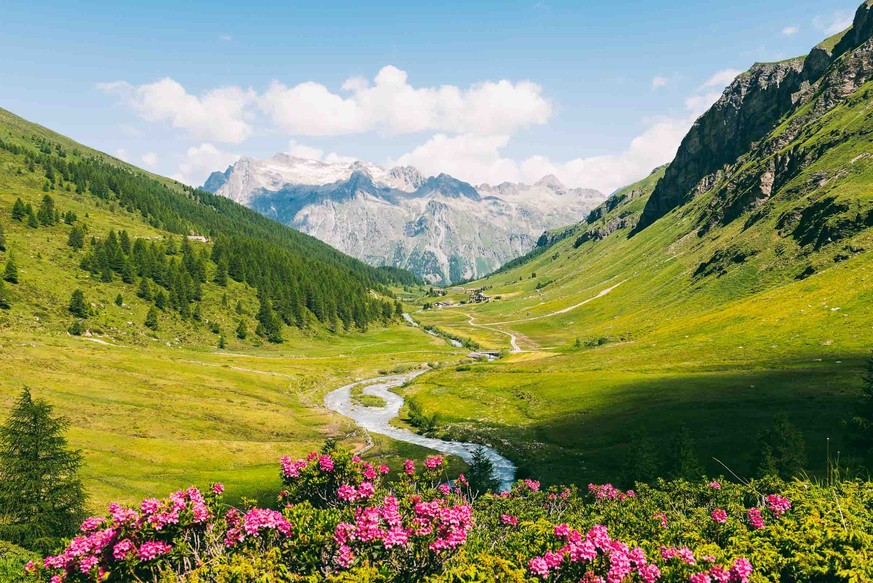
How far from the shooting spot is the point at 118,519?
12953mm

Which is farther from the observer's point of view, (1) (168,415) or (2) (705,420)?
(1) (168,415)

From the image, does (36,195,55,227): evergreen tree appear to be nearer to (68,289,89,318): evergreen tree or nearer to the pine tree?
(68,289,89,318): evergreen tree

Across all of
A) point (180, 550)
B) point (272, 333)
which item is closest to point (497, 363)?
point (272, 333)

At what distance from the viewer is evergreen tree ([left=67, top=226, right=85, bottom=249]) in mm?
173125

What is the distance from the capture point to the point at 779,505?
22297 mm

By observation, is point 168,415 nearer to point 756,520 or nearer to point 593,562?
point 593,562

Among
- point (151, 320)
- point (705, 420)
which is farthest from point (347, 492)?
point (151, 320)

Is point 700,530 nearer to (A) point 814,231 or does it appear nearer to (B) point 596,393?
(B) point 596,393

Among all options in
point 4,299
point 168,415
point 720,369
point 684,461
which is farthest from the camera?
point 4,299

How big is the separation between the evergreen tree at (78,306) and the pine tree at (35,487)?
Answer: 114840 mm

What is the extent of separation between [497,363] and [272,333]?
96.6 m

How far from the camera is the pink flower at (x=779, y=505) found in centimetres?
2208

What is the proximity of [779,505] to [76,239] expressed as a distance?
225 metres

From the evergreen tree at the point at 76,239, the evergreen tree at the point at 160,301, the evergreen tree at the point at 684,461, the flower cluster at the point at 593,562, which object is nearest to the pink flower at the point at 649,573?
the flower cluster at the point at 593,562
